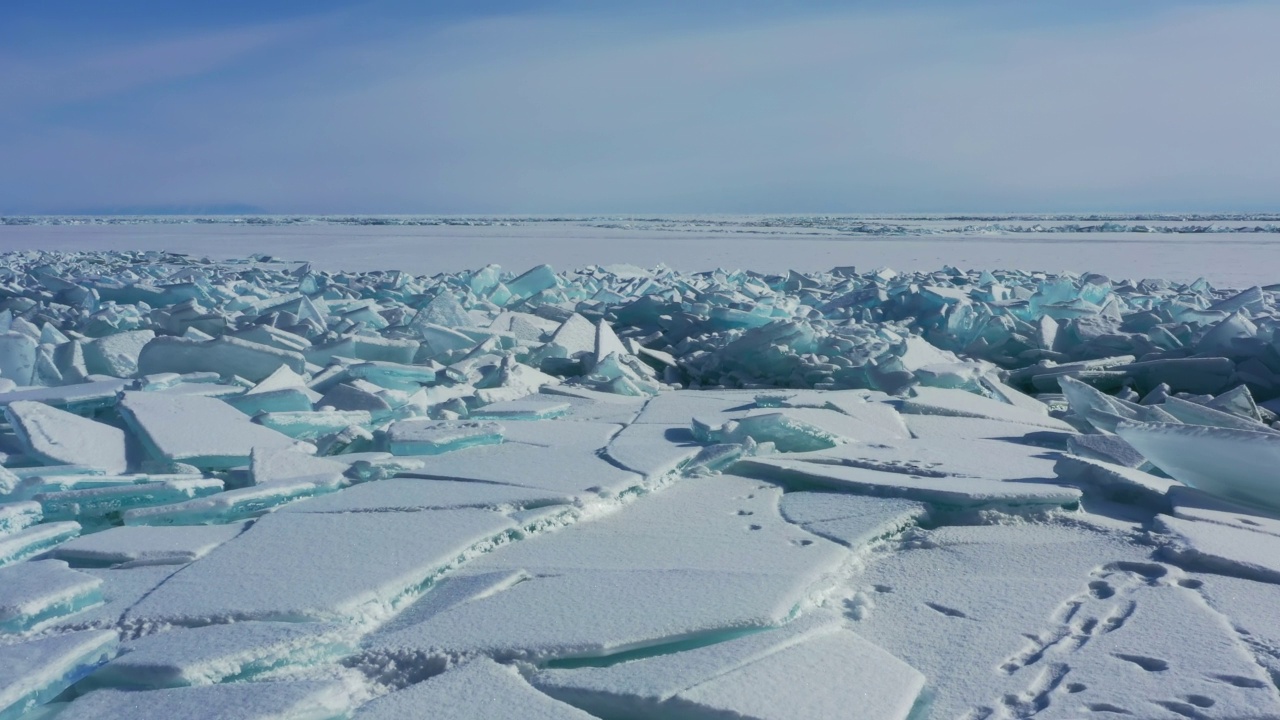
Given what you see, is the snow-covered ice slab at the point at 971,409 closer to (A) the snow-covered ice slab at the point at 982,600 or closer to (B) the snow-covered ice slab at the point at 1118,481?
(B) the snow-covered ice slab at the point at 1118,481

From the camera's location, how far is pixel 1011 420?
2.96 m

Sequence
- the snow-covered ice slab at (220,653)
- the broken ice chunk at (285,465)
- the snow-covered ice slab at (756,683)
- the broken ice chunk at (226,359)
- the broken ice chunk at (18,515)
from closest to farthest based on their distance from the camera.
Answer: the snow-covered ice slab at (756,683) → the snow-covered ice slab at (220,653) → the broken ice chunk at (18,515) → the broken ice chunk at (285,465) → the broken ice chunk at (226,359)

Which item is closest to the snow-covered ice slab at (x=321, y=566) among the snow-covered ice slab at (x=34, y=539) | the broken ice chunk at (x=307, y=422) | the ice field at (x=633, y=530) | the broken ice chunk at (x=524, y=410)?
the ice field at (x=633, y=530)

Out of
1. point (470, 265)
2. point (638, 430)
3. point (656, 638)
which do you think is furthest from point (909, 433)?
point (470, 265)

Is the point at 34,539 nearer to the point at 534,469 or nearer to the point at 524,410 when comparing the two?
the point at 534,469

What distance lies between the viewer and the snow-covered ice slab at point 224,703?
118 centimetres

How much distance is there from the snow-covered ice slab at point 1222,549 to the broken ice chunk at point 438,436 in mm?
1608

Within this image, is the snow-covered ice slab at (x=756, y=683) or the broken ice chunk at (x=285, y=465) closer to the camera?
the snow-covered ice slab at (x=756, y=683)

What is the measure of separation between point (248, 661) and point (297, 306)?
4.19 meters

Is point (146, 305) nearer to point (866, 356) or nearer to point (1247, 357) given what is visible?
point (866, 356)

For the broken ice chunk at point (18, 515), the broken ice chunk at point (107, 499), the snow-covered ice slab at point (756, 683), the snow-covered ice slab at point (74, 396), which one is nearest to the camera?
the snow-covered ice slab at point (756, 683)

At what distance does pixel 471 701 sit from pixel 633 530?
0.72m

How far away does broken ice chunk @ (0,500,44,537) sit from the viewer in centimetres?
194

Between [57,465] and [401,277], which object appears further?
[401,277]
